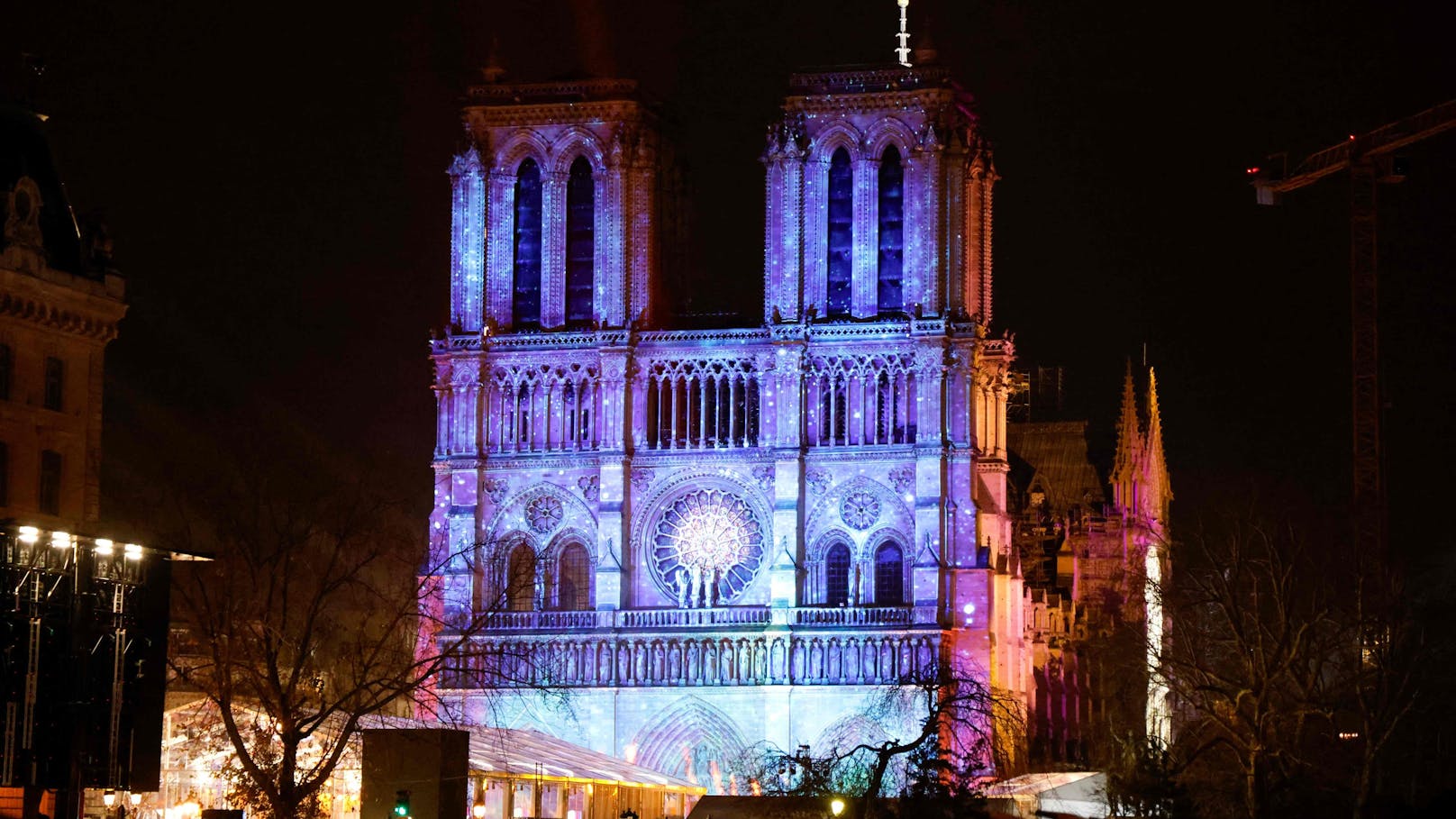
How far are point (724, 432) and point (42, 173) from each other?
1262 inches

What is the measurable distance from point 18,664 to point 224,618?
577cm

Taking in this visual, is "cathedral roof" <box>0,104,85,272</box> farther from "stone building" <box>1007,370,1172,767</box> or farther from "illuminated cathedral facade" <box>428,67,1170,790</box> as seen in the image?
"stone building" <box>1007,370,1172,767</box>

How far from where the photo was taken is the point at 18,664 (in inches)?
2876

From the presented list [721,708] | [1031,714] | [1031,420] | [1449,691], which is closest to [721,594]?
[721,708]

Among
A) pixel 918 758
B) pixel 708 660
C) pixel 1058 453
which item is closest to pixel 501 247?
pixel 708 660

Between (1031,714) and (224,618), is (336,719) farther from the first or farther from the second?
(1031,714)

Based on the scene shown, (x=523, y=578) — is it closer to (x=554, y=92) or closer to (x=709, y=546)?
(x=709, y=546)

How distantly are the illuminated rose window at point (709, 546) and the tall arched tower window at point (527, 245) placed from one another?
27.9 ft

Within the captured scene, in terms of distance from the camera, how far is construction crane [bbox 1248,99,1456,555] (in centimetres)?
13125

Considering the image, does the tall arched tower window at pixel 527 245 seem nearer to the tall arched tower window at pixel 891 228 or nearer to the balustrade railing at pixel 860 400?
the balustrade railing at pixel 860 400

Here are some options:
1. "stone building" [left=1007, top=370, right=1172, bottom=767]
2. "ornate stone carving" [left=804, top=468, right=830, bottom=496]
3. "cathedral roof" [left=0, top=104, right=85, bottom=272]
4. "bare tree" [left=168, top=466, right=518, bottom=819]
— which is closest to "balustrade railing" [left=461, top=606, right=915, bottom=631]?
"ornate stone carving" [left=804, top=468, right=830, bottom=496]

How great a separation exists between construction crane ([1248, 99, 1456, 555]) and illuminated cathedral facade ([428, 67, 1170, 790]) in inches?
881

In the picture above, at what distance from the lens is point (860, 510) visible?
11044cm

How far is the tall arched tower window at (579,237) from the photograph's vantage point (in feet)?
374
